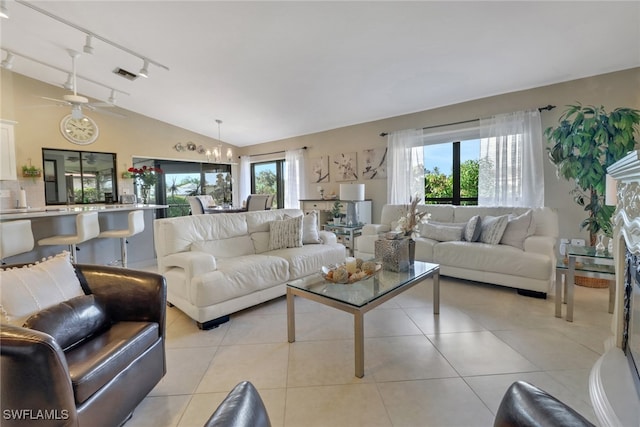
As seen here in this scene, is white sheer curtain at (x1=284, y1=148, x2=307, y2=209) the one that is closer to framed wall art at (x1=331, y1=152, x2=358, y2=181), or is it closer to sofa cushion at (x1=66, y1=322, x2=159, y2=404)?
framed wall art at (x1=331, y1=152, x2=358, y2=181)

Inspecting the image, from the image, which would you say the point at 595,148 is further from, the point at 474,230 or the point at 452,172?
the point at 452,172

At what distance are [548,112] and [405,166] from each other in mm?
2019

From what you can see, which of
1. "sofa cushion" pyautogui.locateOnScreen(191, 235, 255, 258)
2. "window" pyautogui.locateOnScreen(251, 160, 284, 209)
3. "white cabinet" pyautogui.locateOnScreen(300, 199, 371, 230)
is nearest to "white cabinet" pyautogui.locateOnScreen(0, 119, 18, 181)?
"sofa cushion" pyautogui.locateOnScreen(191, 235, 255, 258)

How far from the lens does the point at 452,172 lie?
4.77 m

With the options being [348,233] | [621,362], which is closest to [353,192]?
[348,233]

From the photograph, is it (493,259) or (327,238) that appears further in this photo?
(327,238)

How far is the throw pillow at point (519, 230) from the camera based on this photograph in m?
3.35

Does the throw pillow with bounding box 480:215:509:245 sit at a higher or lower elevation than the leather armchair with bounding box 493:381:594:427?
higher

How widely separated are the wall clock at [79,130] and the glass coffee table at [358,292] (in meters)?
5.94

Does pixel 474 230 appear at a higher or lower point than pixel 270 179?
lower

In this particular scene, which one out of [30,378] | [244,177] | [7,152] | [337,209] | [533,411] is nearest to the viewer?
[533,411]

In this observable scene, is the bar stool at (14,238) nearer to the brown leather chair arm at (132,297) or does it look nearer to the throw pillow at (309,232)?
the brown leather chair arm at (132,297)

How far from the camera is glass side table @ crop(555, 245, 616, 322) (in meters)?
2.42

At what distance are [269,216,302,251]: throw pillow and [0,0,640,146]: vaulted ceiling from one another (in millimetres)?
2067
